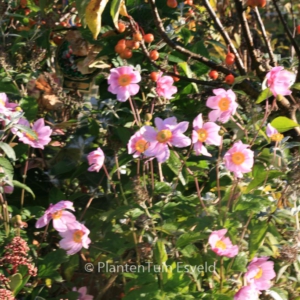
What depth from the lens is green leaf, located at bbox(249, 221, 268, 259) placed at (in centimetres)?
146

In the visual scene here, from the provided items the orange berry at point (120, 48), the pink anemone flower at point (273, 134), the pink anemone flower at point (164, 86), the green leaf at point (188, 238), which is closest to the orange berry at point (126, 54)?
the orange berry at point (120, 48)

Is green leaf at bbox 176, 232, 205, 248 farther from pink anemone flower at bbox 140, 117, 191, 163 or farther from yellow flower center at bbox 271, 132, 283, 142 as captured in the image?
yellow flower center at bbox 271, 132, 283, 142

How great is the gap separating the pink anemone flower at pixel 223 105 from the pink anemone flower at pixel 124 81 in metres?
0.21

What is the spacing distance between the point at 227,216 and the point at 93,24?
0.55m

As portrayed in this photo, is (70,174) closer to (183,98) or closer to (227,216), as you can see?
(183,98)

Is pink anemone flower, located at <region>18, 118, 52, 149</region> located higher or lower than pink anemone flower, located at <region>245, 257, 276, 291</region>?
higher

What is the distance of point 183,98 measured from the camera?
78.9 inches

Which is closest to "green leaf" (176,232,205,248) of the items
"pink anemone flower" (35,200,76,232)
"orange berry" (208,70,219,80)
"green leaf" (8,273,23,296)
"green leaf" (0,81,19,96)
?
"pink anemone flower" (35,200,76,232)

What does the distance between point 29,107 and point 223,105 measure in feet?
2.03

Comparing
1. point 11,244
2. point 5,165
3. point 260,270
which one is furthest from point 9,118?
point 260,270

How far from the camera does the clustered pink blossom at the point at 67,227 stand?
59.6 inches

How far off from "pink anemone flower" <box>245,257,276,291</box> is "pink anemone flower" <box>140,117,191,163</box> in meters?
0.32

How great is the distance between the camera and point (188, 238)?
4.77 ft

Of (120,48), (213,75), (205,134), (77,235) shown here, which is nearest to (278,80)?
(205,134)
